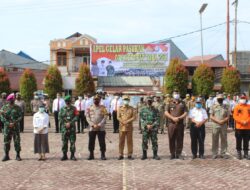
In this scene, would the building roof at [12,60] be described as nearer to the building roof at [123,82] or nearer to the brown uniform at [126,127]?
the building roof at [123,82]

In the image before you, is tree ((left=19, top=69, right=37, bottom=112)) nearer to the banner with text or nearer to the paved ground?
the banner with text

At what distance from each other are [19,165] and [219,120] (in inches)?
226

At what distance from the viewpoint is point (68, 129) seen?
1202cm

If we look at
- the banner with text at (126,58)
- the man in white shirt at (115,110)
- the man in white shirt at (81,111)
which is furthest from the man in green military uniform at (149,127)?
the banner with text at (126,58)

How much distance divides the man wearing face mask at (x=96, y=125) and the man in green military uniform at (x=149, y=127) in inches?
44.7

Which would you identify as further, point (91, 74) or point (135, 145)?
point (91, 74)

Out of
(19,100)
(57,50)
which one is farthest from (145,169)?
(57,50)

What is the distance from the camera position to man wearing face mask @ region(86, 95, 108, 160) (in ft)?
39.5

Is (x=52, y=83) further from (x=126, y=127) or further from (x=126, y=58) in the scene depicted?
(x=126, y=127)

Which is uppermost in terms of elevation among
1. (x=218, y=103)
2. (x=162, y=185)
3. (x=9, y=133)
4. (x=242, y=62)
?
(x=242, y=62)

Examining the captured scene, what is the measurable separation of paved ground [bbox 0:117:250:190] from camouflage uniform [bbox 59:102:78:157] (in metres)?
0.47

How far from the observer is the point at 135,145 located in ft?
50.0

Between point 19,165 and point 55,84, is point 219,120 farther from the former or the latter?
point 55,84

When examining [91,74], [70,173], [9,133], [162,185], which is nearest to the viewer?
[162,185]
